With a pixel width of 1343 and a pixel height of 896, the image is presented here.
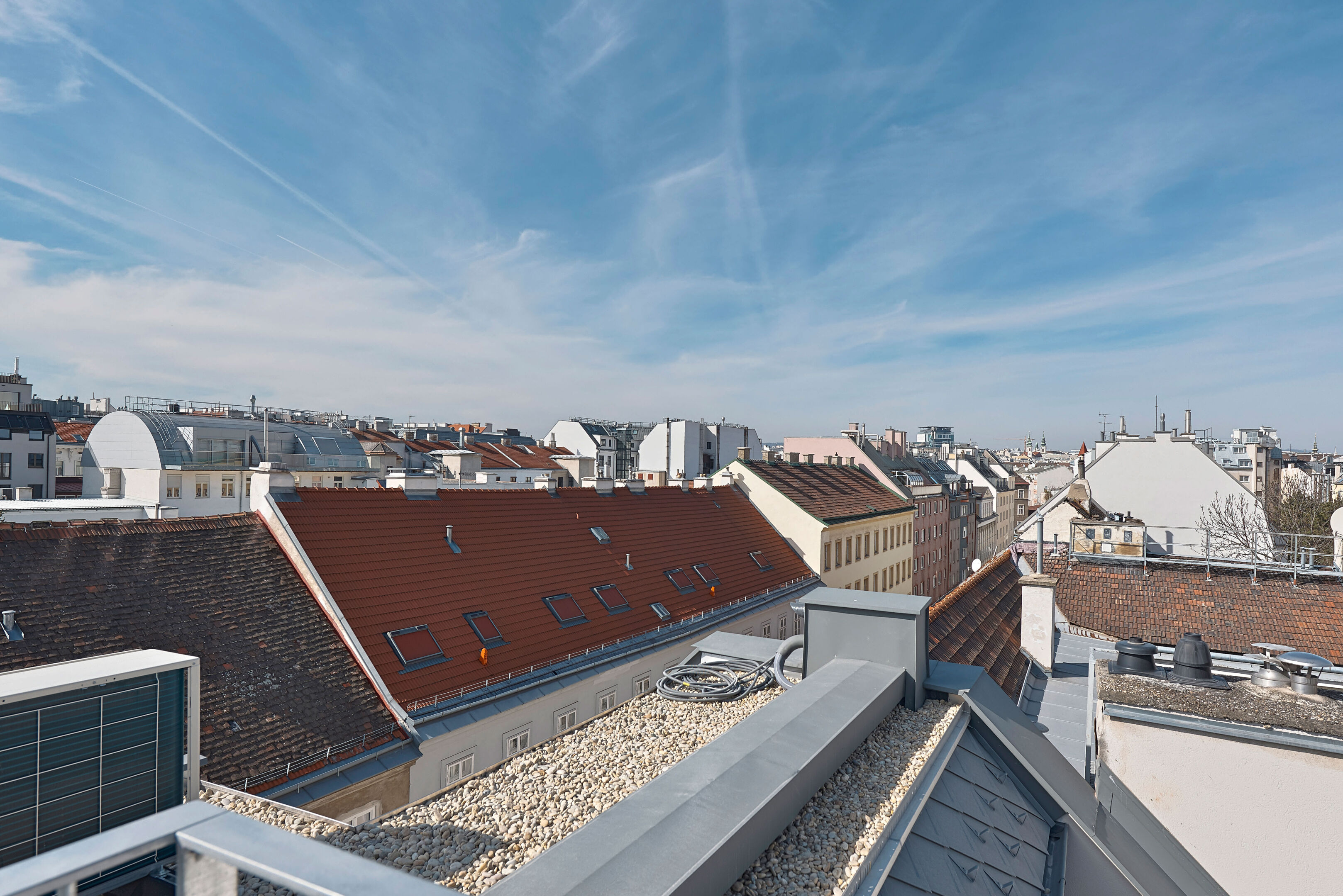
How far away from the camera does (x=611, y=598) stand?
2067 centimetres

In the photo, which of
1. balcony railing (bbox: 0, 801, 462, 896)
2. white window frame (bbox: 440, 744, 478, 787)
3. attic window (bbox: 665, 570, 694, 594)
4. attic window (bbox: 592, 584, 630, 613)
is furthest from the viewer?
attic window (bbox: 665, 570, 694, 594)

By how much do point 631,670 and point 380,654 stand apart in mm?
6865

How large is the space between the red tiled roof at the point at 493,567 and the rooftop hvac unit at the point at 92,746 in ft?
32.5

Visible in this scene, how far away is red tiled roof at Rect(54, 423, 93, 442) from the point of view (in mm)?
60656

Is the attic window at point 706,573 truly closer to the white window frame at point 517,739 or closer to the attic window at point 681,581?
the attic window at point 681,581

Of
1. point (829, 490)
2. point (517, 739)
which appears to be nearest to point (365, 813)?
point (517, 739)

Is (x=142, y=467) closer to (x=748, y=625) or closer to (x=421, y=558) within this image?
(x=421, y=558)

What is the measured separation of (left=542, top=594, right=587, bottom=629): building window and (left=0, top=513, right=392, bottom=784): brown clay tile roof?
5779 mm

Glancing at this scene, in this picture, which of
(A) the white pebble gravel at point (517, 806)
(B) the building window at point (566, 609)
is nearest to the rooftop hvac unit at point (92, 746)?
(A) the white pebble gravel at point (517, 806)

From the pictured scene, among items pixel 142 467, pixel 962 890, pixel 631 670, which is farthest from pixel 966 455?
pixel 962 890

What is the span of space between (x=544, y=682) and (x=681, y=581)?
8658 millimetres

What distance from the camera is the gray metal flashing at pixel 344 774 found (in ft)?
35.4

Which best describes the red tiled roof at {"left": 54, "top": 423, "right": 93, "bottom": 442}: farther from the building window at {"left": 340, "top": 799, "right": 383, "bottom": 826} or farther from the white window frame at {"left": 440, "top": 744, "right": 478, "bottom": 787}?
the building window at {"left": 340, "top": 799, "right": 383, "bottom": 826}

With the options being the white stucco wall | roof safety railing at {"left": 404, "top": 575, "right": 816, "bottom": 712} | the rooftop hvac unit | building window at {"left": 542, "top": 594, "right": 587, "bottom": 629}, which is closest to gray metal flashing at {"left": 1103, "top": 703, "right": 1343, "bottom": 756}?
the white stucco wall
